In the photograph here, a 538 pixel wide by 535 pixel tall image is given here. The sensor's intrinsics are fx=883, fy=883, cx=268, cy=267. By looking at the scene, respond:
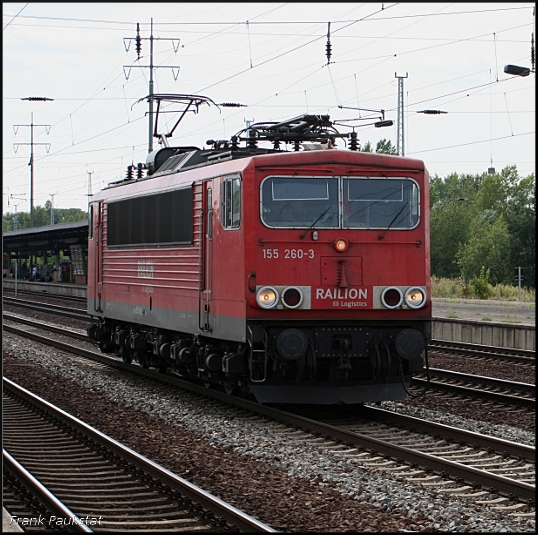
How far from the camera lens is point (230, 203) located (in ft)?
36.2

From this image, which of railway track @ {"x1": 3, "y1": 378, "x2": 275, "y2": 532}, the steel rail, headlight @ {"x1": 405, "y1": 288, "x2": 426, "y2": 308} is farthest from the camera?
headlight @ {"x1": 405, "y1": 288, "x2": 426, "y2": 308}

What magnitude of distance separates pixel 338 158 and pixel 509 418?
3.86 meters

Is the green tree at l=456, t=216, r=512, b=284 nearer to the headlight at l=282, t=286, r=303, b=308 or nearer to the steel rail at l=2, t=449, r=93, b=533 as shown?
the headlight at l=282, t=286, r=303, b=308

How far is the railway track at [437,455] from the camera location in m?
7.46

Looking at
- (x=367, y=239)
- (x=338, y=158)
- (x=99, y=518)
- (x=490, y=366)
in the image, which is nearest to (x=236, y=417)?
(x=367, y=239)

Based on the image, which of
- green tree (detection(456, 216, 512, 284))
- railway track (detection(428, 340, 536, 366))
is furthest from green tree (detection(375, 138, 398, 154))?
railway track (detection(428, 340, 536, 366))

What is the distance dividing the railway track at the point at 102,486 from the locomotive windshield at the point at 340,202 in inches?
136

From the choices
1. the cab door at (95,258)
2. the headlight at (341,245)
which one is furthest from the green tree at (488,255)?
the headlight at (341,245)

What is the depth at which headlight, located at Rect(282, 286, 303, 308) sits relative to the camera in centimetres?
1052

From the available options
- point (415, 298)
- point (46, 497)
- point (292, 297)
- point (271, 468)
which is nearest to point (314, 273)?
point (292, 297)

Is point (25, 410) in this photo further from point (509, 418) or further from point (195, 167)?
point (509, 418)

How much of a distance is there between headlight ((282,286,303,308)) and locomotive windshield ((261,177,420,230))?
795 mm

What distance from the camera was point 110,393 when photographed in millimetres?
13453

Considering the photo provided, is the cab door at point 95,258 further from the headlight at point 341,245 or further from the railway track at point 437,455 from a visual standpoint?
the headlight at point 341,245
